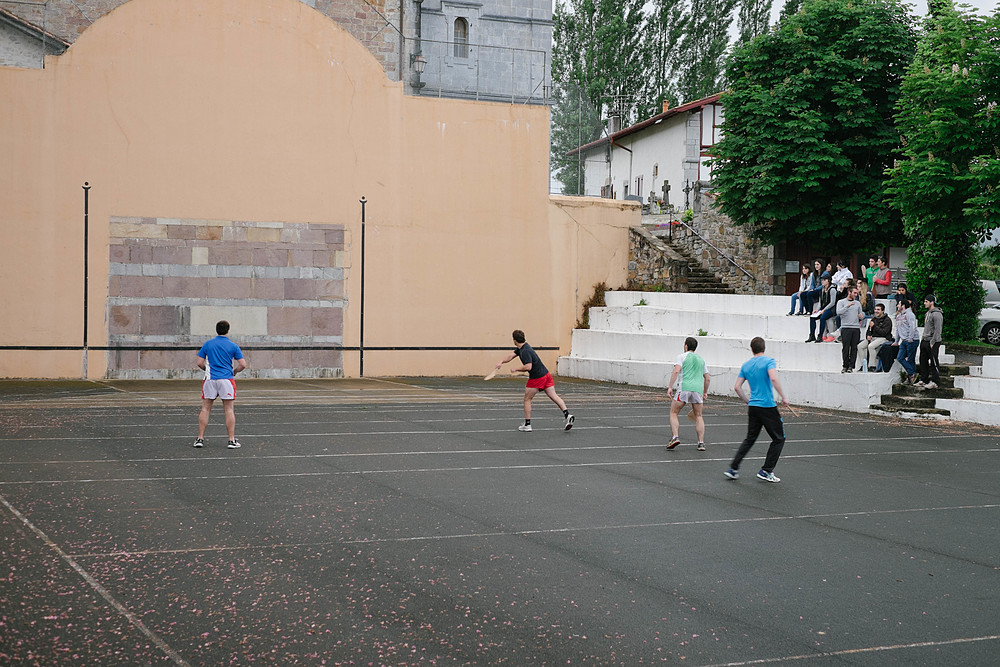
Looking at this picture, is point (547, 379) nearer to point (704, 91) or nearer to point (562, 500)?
point (562, 500)

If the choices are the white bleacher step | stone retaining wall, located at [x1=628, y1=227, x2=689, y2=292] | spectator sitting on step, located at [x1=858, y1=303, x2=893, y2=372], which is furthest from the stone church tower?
spectator sitting on step, located at [x1=858, y1=303, x2=893, y2=372]

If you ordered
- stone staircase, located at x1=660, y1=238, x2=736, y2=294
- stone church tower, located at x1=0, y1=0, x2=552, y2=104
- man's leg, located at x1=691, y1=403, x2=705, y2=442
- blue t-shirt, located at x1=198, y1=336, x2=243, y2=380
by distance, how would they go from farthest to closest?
stone staircase, located at x1=660, y1=238, x2=736, y2=294 < stone church tower, located at x1=0, y1=0, x2=552, y2=104 < man's leg, located at x1=691, y1=403, x2=705, y2=442 < blue t-shirt, located at x1=198, y1=336, x2=243, y2=380

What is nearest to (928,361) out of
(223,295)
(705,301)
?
(705,301)

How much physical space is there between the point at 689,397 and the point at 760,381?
2348 millimetres

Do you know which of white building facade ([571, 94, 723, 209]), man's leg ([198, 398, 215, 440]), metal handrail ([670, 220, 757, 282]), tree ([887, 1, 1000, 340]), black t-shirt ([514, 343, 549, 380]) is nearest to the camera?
man's leg ([198, 398, 215, 440])

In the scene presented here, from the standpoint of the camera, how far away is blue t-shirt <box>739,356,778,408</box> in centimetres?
1156

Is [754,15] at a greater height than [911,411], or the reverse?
[754,15]

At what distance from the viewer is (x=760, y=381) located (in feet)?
38.1

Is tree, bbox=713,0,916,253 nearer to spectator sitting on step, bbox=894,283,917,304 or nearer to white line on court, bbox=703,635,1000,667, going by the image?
spectator sitting on step, bbox=894,283,917,304

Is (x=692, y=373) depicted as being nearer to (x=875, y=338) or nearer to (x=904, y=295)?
(x=875, y=338)

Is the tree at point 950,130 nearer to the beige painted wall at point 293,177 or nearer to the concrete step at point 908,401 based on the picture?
the concrete step at point 908,401

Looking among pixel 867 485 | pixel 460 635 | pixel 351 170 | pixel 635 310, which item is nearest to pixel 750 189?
pixel 635 310

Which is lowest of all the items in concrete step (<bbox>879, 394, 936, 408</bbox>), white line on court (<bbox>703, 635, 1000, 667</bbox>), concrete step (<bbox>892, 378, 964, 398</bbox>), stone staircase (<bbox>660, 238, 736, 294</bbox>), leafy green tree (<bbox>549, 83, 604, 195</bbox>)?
white line on court (<bbox>703, 635, 1000, 667</bbox>)

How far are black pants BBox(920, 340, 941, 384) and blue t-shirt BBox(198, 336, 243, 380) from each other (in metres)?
13.0
